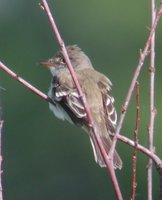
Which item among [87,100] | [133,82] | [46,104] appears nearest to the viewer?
[133,82]

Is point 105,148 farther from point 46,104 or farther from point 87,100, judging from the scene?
point 46,104

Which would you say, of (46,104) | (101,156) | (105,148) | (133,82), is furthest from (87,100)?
(46,104)

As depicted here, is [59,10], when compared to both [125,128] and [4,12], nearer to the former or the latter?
[4,12]

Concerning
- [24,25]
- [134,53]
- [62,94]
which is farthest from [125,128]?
[62,94]

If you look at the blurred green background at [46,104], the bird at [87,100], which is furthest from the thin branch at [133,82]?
the blurred green background at [46,104]

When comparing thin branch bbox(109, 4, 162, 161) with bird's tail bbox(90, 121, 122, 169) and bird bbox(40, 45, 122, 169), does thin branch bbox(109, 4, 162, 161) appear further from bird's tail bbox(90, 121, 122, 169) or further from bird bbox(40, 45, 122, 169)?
bird bbox(40, 45, 122, 169)

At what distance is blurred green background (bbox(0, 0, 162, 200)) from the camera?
56.5 ft

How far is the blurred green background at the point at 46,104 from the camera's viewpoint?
679 inches

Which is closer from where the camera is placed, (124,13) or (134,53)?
(134,53)

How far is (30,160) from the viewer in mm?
18688

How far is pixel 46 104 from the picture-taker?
735 inches

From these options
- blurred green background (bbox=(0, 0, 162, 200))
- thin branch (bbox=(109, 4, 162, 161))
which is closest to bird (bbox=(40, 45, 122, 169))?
thin branch (bbox=(109, 4, 162, 161))

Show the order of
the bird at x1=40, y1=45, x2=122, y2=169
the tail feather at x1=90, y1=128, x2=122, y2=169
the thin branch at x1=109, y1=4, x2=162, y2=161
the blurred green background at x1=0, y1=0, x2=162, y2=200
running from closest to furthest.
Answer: the thin branch at x1=109, y1=4, x2=162, y2=161, the tail feather at x1=90, y1=128, x2=122, y2=169, the bird at x1=40, y1=45, x2=122, y2=169, the blurred green background at x1=0, y1=0, x2=162, y2=200

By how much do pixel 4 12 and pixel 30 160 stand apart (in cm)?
466
